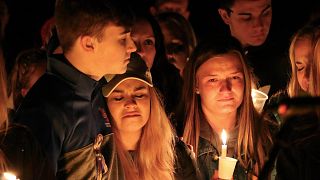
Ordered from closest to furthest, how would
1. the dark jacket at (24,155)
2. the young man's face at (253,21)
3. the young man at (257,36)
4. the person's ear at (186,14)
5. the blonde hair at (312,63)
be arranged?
the dark jacket at (24,155)
the blonde hair at (312,63)
the young man at (257,36)
the young man's face at (253,21)
the person's ear at (186,14)

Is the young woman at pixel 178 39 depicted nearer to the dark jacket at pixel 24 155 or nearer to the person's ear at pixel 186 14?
the person's ear at pixel 186 14

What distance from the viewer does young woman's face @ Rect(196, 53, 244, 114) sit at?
12.7 ft

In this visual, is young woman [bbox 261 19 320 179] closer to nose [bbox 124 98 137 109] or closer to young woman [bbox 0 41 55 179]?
nose [bbox 124 98 137 109]

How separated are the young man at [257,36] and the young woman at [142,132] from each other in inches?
67.4

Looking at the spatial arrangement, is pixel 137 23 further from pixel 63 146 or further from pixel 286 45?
pixel 63 146

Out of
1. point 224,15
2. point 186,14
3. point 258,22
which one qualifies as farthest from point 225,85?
point 186,14

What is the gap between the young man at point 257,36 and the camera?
495 cm

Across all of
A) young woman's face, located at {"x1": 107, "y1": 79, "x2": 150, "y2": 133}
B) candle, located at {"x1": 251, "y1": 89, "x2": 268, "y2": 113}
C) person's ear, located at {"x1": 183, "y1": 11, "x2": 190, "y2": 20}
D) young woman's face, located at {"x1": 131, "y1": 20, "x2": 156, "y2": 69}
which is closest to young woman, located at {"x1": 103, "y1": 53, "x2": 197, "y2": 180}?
young woman's face, located at {"x1": 107, "y1": 79, "x2": 150, "y2": 133}

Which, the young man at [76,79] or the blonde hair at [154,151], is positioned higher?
the young man at [76,79]

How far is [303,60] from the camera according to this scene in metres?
4.12

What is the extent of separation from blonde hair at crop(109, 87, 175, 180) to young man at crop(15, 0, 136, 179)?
403mm

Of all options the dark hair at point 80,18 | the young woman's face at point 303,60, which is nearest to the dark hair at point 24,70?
the dark hair at point 80,18

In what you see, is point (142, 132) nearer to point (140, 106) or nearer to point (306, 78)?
point (140, 106)

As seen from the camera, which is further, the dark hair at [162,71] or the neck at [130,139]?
the dark hair at [162,71]
